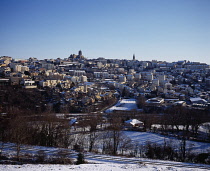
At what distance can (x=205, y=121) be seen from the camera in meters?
15.4

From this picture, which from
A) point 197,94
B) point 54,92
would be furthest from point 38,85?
point 197,94

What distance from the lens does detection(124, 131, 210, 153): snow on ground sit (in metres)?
10.7

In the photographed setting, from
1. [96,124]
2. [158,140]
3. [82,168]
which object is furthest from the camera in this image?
[96,124]

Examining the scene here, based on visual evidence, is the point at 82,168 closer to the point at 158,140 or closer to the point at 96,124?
the point at 96,124

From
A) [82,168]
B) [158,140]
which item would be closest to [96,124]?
Answer: [158,140]

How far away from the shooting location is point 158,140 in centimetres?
1171

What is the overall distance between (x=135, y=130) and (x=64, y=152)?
7.29 m

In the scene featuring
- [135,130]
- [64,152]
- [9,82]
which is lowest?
[135,130]

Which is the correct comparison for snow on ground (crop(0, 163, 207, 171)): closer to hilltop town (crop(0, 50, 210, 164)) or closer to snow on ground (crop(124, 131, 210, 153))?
hilltop town (crop(0, 50, 210, 164))

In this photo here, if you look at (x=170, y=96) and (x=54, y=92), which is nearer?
(x=54, y=92)

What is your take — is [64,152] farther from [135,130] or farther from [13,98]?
[13,98]

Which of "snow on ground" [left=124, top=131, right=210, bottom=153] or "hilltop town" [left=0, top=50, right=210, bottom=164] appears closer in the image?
"hilltop town" [left=0, top=50, right=210, bottom=164]

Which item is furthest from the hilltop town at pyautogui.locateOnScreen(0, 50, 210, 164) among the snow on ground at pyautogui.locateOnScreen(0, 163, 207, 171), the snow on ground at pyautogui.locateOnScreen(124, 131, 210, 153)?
the snow on ground at pyautogui.locateOnScreen(0, 163, 207, 171)

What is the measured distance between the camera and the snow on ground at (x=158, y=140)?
1070 centimetres
